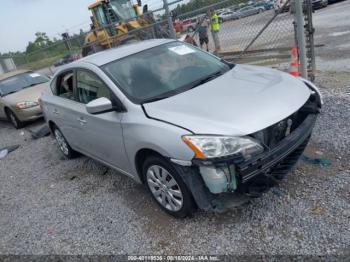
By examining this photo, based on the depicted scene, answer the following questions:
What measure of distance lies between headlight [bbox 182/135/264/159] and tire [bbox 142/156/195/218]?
0.40 metres

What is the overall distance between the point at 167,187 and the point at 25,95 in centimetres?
696

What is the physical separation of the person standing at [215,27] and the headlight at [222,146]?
215 inches

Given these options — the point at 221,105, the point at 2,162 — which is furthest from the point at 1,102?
the point at 221,105

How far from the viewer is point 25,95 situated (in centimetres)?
884

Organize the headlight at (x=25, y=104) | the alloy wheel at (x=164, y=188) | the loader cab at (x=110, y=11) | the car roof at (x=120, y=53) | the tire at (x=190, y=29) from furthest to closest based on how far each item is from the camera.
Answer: the loader cab at (x=110, y=11), the tire at (x=190, y=29), the headlight at (x=25, y=104), the car roof at (x=120, y=53), the alloy wheel at (x=164, y=188)

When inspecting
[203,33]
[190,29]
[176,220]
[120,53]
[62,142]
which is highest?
[120,53]

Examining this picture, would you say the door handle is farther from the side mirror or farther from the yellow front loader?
the yellow front loader

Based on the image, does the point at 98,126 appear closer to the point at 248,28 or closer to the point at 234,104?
the point at 234,104

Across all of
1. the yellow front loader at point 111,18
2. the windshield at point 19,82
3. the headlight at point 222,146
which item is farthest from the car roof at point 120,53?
the yellow front loader at point 111,18

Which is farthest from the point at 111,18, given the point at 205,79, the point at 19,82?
the point at 205,79

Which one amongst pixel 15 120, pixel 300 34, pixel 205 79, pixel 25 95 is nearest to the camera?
pixel 205 79

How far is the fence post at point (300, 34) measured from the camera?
574cm

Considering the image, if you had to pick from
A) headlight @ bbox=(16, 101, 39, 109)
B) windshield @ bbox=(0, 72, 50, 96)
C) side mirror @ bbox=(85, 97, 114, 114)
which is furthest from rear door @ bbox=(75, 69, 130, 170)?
windshield @ bbox=(0, 72, 50, 96)

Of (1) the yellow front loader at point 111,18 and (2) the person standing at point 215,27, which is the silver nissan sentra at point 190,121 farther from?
(1) the yellow front loader at point 111,18
